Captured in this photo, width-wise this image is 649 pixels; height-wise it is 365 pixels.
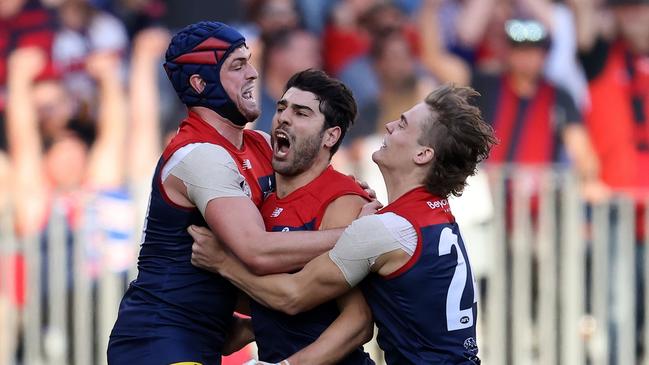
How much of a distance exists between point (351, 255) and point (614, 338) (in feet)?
17.2

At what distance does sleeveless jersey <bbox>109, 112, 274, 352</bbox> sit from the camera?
6215 mm

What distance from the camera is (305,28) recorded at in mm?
11312

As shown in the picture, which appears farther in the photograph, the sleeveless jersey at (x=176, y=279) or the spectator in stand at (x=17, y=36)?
the spectator in stand at (x=17, y=36)

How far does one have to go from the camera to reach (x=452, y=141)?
5938 millimetres

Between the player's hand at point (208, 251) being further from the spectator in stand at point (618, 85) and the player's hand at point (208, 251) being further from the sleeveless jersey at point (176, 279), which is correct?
the spectator in stand at point (618, 85)

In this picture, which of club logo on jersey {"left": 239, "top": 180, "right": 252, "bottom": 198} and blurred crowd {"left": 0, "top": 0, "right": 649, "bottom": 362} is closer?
club logo on jersey {"left": 239, "top": 180, "right": 252, "bottom": 198}

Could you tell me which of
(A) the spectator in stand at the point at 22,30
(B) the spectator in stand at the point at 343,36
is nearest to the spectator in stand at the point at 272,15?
(B) the spectator in stand at the point at 343,36

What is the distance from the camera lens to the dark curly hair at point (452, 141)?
5945mm

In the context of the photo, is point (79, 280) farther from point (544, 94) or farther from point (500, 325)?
point (544, 94)

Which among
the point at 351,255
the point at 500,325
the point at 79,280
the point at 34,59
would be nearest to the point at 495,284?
the point at 500,325

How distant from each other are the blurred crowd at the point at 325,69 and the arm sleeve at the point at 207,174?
3.84 metres

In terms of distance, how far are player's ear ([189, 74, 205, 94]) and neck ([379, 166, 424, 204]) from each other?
0.96 metres

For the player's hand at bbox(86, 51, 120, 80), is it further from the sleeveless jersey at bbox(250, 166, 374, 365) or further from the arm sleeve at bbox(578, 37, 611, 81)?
the sleeveless jersey at bbox(250, 166, 374, 365)

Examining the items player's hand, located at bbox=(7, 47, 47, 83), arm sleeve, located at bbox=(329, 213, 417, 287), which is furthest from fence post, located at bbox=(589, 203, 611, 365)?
arm sleeve, located at bbox=(329, 213, 417, 287)
